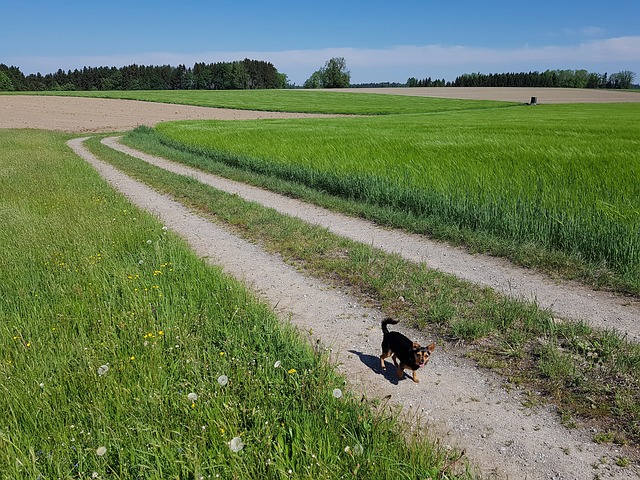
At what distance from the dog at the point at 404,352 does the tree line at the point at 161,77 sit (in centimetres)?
16053

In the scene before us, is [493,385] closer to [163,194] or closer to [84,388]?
[84,388]

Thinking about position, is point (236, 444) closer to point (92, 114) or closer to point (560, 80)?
point (92, 114)

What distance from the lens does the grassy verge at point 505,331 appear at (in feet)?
12.5

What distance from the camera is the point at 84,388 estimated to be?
3762 mm

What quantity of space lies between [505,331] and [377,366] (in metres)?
1.64

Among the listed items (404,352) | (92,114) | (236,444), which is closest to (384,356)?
(404,352)

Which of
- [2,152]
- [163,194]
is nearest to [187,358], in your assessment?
[163,194]

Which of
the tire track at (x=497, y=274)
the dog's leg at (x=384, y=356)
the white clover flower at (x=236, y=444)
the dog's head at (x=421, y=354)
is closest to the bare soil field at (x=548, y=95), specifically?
the tire track at (x=497, y=274)

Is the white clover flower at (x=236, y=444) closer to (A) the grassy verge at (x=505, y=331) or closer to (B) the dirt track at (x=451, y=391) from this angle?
(B) the dirt track at (x=451, y=391)

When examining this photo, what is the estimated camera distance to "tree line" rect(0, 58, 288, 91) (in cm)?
14945

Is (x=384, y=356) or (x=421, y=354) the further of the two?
(x=384, y=356)

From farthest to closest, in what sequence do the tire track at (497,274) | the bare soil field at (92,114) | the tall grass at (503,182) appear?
1. the bare soil field at (92,114)
2. the tall grass at (503,182)
3. the tire track at (497,274)

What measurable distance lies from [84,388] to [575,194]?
30.4 feet

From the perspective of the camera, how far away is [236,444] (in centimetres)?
298
